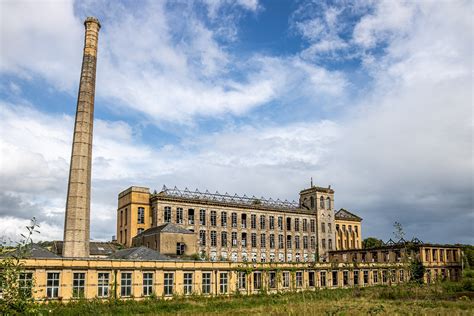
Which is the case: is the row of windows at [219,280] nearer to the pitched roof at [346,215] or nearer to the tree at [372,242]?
the pitched roof at [346,215]

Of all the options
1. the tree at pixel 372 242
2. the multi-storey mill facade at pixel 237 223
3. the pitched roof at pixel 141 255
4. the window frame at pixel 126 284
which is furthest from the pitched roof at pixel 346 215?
the window frame at pixel 126 284

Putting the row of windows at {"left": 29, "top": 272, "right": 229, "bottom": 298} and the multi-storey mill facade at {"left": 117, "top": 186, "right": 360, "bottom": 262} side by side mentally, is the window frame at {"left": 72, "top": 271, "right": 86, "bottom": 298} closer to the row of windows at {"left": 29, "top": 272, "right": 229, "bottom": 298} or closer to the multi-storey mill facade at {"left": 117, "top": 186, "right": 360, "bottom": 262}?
the row of windows at {"left": 29, "top": 272, "right": 229, "bottom": 298}

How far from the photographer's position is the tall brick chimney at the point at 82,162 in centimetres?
3866

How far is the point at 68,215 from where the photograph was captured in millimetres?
39031

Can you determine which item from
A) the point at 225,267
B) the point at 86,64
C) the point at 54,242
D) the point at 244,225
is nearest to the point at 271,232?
the point at 244,225

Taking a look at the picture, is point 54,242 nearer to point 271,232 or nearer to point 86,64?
point 86,64

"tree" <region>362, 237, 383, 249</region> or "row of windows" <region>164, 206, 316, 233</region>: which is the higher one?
"row of windows" <region>164, 206, 316, 233</region>

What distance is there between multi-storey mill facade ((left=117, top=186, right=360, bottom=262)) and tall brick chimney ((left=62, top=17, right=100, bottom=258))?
8511 millimetres

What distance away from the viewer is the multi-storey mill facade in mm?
51094

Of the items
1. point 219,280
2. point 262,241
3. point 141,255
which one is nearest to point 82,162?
point 141,255

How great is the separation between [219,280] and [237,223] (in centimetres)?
1859

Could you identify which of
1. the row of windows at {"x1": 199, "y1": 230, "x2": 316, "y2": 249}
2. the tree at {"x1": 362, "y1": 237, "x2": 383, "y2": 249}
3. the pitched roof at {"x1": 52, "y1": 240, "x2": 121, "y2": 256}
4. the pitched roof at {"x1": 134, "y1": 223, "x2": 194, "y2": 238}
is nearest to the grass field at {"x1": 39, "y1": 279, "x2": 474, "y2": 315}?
the pitched roof at {"x1": 134, "y1": 223, "x2": 194, "y2": 238}

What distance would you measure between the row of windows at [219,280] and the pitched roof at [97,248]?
1303 centimetres

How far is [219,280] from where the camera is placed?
128ft
